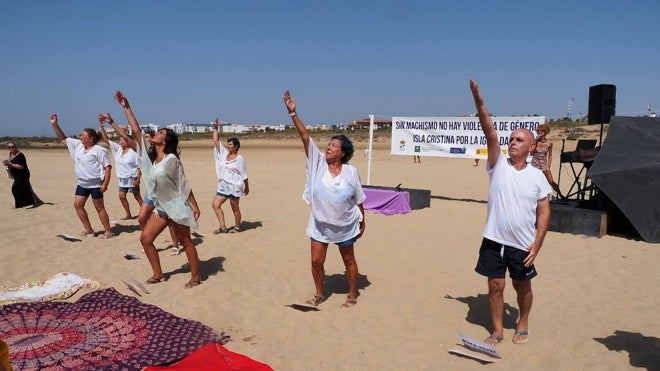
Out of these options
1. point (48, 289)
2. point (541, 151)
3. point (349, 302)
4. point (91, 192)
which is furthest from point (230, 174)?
point (541, 151)

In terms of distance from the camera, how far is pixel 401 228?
862 cm

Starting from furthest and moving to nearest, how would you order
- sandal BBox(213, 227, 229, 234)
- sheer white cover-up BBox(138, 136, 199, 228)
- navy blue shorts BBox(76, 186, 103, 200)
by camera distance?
sandal BBox(213, 227, 229, 234)
navy blue shorts BBox(76, 186, 103, 200)
sheer white cover-up BBox(138, 136, 199, 228)

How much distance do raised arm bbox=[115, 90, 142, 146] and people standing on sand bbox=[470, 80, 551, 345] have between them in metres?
3.52

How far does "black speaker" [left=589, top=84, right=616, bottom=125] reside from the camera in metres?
9.23

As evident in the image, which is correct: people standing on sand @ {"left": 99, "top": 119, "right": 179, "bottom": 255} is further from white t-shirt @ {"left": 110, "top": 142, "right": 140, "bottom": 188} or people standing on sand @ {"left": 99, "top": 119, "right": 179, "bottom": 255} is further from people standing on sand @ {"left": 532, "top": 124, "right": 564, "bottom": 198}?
people standing on sand @ {"left": 532, "top": 124, "right": 564, "bottom": 198}

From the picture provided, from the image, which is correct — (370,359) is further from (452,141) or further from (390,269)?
(452,141)

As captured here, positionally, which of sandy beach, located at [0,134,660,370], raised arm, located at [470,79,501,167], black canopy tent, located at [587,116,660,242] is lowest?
sandy beach, located at [0,134,660,370]

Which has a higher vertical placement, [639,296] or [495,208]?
[495,208]

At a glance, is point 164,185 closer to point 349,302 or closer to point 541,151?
point 349,302

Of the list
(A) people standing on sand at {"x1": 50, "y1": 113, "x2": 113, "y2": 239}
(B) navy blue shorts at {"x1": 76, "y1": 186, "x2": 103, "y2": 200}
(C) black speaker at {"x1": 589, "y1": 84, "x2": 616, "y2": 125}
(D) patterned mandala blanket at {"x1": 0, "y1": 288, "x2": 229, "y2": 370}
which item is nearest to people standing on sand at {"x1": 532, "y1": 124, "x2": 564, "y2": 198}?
(C) black speaker at {"x1": 589, "y1": 84, "x2": 616, "y2": 125}

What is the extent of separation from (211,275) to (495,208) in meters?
3.64

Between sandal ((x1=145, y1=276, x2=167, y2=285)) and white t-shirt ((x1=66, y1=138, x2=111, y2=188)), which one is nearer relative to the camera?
sandal ((x1=145, y1=276, x2=167, y2=285))

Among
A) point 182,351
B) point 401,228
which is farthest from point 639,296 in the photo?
point 182,351

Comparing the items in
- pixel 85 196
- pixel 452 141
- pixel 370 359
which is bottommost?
pixel 370 359
